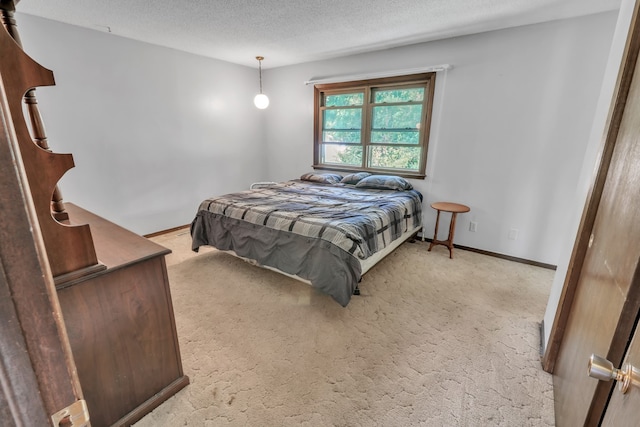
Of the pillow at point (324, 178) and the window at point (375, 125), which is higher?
the window at point (375, 125)

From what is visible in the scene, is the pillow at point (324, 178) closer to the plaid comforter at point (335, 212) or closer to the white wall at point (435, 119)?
the plaid comforter at point (335, 212)

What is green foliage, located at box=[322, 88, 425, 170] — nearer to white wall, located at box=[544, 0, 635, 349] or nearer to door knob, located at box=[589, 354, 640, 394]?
white wall, located at box=[544, 0, 635, 349]

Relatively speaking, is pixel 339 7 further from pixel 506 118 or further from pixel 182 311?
pixel 182 311

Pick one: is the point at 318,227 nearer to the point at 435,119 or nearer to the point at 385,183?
the point at 385,183

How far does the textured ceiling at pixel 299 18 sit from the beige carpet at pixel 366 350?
7.69ft

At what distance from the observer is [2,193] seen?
335mm

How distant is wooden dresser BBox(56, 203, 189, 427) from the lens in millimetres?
1130

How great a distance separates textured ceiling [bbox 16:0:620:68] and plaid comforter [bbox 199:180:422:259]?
168 centimetres

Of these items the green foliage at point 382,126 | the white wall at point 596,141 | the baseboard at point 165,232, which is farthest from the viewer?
the baseboard at point 165,232

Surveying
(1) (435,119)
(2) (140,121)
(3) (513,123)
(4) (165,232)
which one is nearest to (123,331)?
(4) (165,232)

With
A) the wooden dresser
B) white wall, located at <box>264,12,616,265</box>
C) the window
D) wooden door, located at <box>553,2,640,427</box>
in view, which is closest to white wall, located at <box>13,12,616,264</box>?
white wall, located at <box>264,12,616,265</box>

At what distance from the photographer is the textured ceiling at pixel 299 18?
2336mm

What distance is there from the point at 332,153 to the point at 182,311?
9.94 feet

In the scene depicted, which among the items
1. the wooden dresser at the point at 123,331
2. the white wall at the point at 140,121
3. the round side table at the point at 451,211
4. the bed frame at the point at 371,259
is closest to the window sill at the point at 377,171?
the round side table at the point at 451,211
